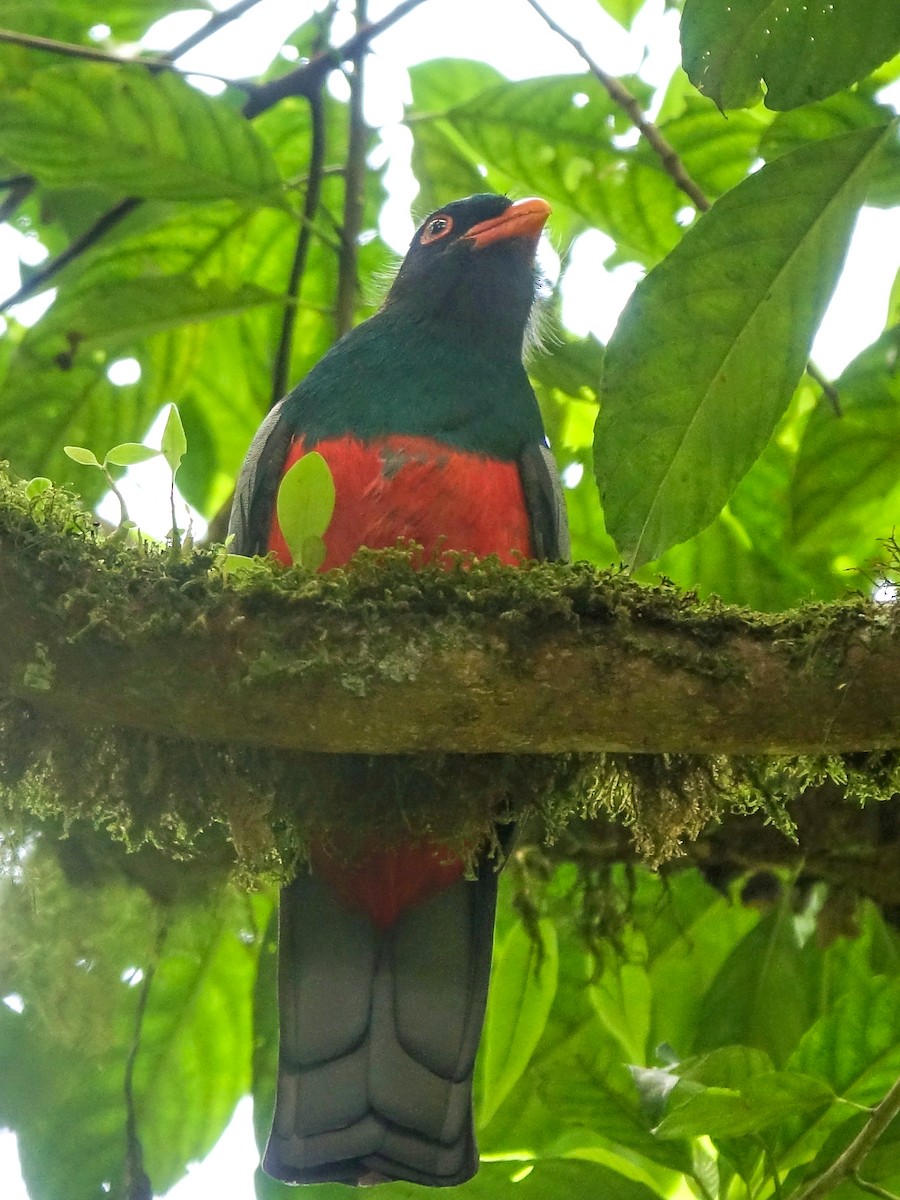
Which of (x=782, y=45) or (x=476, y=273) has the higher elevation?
(x=476, y=273)

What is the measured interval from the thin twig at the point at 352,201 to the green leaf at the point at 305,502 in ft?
5.52

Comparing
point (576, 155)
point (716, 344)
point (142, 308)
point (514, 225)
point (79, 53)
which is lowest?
point (716, 344)

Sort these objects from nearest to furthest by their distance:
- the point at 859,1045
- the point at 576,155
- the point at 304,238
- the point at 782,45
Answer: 1. the point at 782,45
2. the point at 859,1045
3. the point at 576,155
4. the point at 304,238

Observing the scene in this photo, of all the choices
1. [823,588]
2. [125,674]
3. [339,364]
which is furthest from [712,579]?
[125,674]

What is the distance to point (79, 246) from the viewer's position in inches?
152

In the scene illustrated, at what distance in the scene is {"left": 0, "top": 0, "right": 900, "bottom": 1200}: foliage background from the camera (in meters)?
2.14

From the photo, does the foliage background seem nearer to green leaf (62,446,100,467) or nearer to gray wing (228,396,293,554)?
gray wing (228,396,293,554)

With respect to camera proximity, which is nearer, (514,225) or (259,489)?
(259,489)

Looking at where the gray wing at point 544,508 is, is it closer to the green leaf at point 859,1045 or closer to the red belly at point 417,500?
the red belly at point 417,500

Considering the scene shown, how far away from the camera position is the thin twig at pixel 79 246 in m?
3.83

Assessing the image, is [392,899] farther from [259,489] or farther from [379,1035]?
[259,489]

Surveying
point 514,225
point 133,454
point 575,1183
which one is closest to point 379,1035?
point 575,1183

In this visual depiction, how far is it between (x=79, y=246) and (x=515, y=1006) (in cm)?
237

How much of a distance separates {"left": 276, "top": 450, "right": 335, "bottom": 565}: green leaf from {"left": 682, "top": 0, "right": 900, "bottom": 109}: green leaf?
85cm
